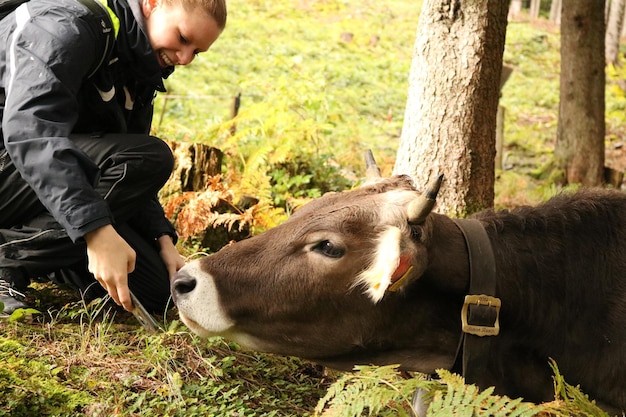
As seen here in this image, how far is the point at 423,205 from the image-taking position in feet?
11.2

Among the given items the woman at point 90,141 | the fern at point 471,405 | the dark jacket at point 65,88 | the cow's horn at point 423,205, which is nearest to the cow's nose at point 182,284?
the woman at point 90,141

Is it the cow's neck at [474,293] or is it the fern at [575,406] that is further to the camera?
the cow's neck at [474,293]

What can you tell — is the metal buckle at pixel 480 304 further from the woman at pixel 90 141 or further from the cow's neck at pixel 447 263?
the woman at pixel 90 141

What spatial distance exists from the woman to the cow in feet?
2.16

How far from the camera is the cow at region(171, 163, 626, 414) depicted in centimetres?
355

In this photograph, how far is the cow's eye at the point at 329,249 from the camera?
11.8 feet

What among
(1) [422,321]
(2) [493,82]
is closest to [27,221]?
(1) [422,321]

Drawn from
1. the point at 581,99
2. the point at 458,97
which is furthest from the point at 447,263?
the point at 581,99

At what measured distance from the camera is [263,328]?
367 cm

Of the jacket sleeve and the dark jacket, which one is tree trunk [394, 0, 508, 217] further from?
the jacket sleeve

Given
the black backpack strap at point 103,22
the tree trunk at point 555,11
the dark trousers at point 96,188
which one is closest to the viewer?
the black backpack strap at point 103,22

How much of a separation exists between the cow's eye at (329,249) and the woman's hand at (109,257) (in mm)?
1000

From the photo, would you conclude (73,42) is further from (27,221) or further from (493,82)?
(493,82)

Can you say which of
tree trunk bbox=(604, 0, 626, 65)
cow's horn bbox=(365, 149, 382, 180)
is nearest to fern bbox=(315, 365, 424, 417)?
cow's horn bbox=(365, 149, 382, 180)
